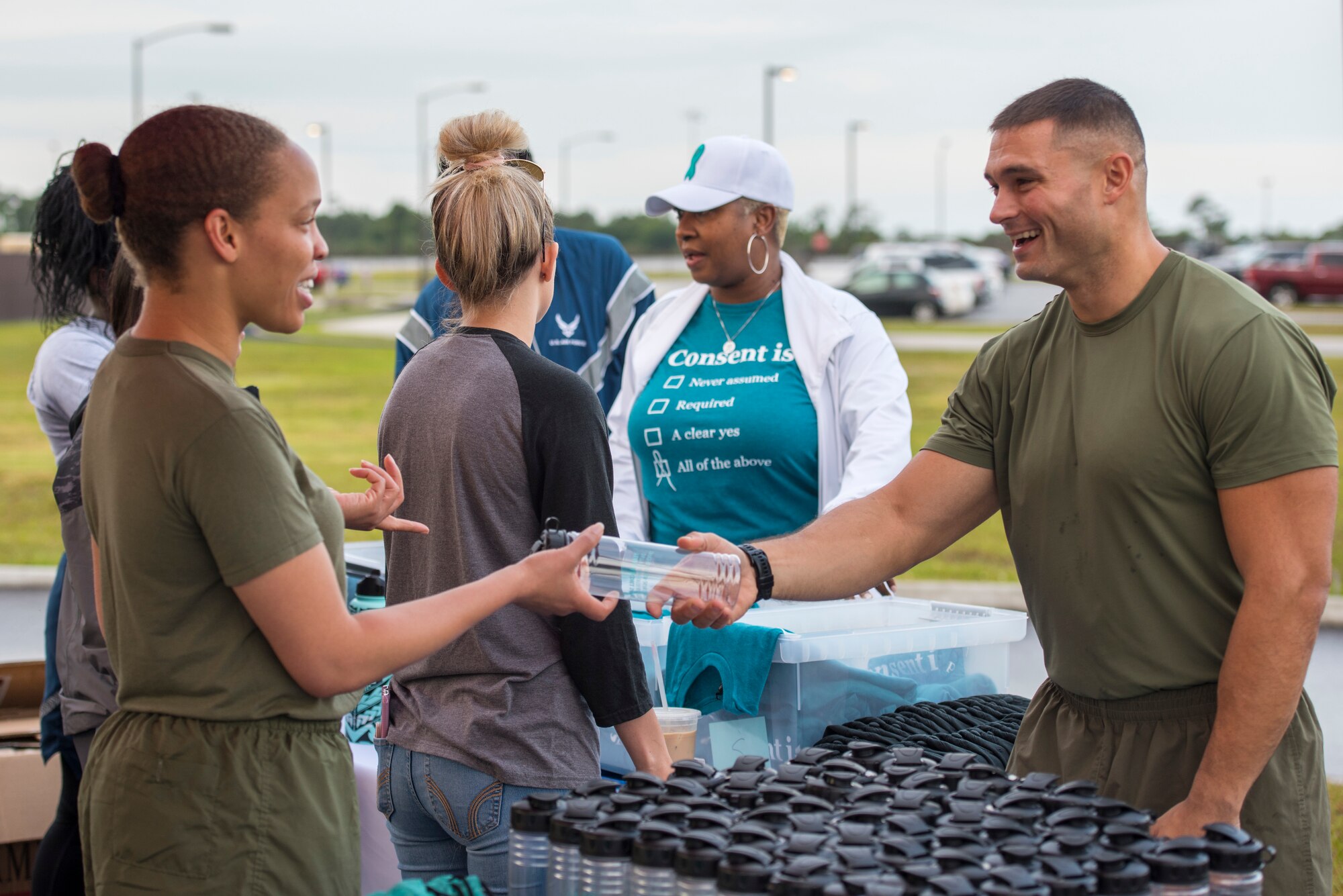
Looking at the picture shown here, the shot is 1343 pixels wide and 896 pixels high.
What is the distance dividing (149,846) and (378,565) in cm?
222

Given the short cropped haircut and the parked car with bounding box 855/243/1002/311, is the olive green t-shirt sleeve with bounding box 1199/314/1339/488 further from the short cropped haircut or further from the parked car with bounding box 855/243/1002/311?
the parked car with bounding box 855/243/1002/311

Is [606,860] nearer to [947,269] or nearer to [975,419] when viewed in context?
[975,419]

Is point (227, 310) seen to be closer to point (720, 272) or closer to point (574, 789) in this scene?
point (574, 789)

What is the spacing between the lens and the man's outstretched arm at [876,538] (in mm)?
2836

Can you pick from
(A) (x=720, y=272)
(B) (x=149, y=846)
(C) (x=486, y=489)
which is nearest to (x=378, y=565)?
(A) (x=720, y=272)

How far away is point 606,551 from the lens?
2.46 meters

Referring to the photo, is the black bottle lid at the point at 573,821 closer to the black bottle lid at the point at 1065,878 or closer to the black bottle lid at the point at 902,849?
the black bottle lid at the point at 902,849

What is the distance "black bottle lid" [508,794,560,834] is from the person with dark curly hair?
214cm

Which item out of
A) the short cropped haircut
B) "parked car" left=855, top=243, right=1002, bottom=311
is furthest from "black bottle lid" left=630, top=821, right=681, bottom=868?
"parked car" left=855, top=243, right=1002, bottom=311

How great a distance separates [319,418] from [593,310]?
14448 mm

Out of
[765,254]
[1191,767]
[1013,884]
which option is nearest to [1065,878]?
[1013,884]

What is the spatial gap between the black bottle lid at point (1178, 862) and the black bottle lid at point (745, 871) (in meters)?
0.50

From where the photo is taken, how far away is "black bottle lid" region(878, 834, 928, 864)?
1.77 m

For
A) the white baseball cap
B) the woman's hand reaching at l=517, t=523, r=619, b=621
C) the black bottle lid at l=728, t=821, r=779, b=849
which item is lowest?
the black bottle lid at l=728, t=821, r=779, b=849
